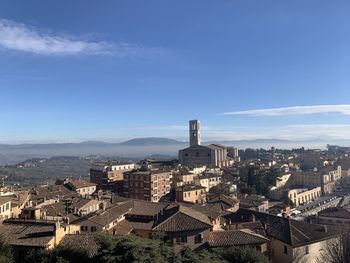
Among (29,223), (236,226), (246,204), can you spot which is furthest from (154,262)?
(246,204)

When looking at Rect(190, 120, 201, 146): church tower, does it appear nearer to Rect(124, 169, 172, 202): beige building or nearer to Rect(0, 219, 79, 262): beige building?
Rect(124, 169, 172, 202): beige building

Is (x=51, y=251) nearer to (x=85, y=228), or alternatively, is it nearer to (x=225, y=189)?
(x=85, y=228)

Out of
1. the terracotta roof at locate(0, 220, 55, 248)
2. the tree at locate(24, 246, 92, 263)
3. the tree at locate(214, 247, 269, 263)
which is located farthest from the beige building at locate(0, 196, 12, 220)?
the tree at locate(214, 247, 269, 263)

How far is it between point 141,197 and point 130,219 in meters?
36.0

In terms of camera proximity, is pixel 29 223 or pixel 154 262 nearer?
pixel 154 262

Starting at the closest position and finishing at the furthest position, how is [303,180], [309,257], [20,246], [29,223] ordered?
[20,246], [29,223], [309,257], [303,180]

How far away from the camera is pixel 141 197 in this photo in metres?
72.2

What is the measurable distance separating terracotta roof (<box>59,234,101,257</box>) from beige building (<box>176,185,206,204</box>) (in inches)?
1445

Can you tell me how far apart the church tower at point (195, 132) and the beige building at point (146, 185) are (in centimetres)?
8951

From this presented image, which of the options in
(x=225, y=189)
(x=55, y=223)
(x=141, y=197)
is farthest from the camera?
(x=225, y=189)

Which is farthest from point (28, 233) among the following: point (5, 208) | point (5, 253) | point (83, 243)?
point (5, 208)

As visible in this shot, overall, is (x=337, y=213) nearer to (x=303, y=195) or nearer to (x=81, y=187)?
(x=303, y=195)

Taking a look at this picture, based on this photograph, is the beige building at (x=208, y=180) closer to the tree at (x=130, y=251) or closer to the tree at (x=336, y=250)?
the tree at (x=336, y=250)

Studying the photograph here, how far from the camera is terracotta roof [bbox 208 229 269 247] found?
29.5m
